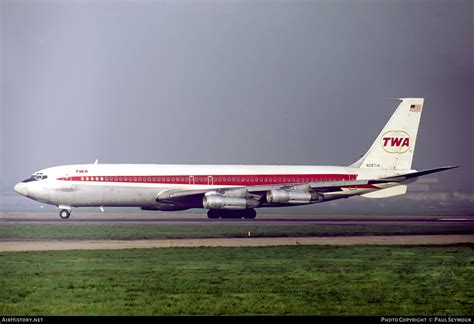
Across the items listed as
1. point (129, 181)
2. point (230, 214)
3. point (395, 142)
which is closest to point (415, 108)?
point (395, 142)

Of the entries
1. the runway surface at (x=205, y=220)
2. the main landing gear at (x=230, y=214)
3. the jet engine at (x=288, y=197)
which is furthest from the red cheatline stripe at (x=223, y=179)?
the jet engine at (x=288, y=197)

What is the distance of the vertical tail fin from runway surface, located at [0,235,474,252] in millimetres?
20952

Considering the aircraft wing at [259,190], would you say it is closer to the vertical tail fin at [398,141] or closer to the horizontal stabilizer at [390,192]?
the horizontal stabilizer at [390,192]

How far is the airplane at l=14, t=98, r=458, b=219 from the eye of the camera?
2055 inches

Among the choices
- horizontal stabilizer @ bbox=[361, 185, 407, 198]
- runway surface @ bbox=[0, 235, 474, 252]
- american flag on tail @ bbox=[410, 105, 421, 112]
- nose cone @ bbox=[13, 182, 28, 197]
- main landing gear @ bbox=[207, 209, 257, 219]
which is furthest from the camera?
american flag on tail @ bbox=[410, 105, 421, 112]

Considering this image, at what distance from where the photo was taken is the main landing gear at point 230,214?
53438mm

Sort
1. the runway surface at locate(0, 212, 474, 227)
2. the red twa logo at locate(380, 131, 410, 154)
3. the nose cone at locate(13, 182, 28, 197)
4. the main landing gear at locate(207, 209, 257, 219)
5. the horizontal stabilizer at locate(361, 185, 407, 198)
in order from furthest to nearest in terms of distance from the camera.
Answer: the red twa logo at locate(380, 131, 410, 154), the horizontal stabilizer at locate(361, 185, 407, 198), the main landing gear at locate(207, 209, 257, 219), the nose cone at locate(13, 182, 28, 197), the runway surface at locate(0, 212, 474, 227)

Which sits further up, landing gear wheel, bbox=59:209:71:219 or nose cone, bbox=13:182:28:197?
nose cone, bbox=13:182:28:197

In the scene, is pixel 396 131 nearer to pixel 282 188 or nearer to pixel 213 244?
pixel 282 188

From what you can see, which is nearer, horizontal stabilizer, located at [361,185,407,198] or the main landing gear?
the main landing gear

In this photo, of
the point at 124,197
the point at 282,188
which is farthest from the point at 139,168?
the point at 282,188

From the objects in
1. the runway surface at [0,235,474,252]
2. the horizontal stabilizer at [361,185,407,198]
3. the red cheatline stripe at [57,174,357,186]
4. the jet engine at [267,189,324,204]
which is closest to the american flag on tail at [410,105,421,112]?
the horizontal stabilizer at [361,185,407,198]

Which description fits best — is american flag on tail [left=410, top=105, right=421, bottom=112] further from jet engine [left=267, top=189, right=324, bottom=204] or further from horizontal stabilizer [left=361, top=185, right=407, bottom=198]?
jet engine [left=267, top=189, right=324, bottom=204]

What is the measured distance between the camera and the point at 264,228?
43.2 m
